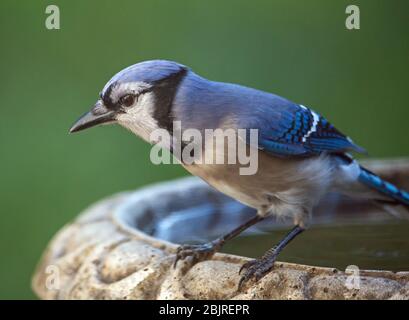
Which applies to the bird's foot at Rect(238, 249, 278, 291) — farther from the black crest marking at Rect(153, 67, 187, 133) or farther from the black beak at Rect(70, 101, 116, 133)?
the black beak at Rect(70, 101, 116, 133)

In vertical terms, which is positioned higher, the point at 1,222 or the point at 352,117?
the point at 352,117

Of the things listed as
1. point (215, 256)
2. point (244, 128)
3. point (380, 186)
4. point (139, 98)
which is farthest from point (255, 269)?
point (380, 186)

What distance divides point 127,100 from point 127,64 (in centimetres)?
248

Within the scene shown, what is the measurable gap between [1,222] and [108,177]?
2.18 ft

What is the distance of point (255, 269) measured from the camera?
6.30ft

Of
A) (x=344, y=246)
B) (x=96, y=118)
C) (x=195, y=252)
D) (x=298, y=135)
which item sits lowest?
(x=344, y=246)

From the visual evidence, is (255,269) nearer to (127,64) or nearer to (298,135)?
(298,135)

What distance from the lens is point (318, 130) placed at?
8.03 feet

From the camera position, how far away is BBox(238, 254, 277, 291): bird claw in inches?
74.9

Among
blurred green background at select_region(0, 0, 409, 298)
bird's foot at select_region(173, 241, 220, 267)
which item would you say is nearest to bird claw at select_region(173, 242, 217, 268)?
bird's foot at select_region(173, 241, 220, 267)

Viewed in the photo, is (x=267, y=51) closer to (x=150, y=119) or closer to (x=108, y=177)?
(x=108, y=177)

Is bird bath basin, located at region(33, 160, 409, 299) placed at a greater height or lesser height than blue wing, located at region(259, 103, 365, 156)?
lesser

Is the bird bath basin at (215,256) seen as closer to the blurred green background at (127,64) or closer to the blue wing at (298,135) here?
the blue wing at (298,135)
